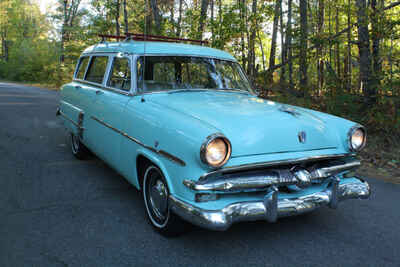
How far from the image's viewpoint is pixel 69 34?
88.3 ft

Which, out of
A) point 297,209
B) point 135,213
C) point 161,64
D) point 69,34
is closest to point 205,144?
point 297,209

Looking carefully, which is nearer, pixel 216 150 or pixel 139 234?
pixel 216 150

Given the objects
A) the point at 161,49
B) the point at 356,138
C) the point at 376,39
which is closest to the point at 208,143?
the point at 356,138

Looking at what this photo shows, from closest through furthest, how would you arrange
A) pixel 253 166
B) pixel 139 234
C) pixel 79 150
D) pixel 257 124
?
pixel 253 166
pixel 257 124
pixel 139 234
pixel 79 150

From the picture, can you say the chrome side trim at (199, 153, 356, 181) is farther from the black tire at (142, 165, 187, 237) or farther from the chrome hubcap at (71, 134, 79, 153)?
the chrome hubcap at (71, 134, 79, 153)

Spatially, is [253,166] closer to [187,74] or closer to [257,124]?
[257,124]

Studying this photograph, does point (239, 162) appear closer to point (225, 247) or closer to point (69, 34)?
point (225, 247)

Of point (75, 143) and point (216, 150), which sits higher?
point (216, 150)

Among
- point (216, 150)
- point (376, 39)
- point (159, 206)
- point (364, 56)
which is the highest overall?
point (376, 39)

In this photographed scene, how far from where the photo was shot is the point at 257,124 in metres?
2.84

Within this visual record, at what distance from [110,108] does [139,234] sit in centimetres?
147

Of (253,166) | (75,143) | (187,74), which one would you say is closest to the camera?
(253,166)

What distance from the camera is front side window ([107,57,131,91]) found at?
152 inches

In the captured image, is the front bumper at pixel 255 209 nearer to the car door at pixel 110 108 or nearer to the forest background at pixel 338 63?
the car door at pixel 110 108
